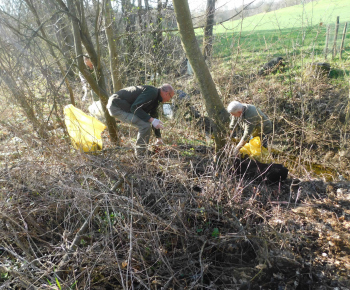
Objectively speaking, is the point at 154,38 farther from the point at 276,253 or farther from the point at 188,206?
the point at 276,253

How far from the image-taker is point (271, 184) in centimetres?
349

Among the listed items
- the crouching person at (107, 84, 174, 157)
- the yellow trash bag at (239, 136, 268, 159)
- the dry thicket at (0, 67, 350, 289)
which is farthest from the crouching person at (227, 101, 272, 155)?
the crouching person at (107, 84, 174, 157)

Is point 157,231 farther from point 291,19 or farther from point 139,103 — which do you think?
point 291,19

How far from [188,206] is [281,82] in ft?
19.2

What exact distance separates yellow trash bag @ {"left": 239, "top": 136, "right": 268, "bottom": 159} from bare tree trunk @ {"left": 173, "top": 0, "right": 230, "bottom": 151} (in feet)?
1.28

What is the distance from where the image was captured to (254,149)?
4.00 metres

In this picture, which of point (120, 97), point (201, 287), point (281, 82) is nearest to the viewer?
point (201, 287)

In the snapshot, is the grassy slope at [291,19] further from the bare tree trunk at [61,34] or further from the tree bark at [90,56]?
the bare tree trunk at [61,34]

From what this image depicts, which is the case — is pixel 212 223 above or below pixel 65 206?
below

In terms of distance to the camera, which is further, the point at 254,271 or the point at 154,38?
the point at 154,38

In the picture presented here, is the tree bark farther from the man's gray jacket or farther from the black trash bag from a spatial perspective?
the black trash bag

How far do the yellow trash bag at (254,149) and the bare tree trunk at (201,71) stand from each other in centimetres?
39

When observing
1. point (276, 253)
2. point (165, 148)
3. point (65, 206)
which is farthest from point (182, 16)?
point (276, 253)

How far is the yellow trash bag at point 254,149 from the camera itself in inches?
155
